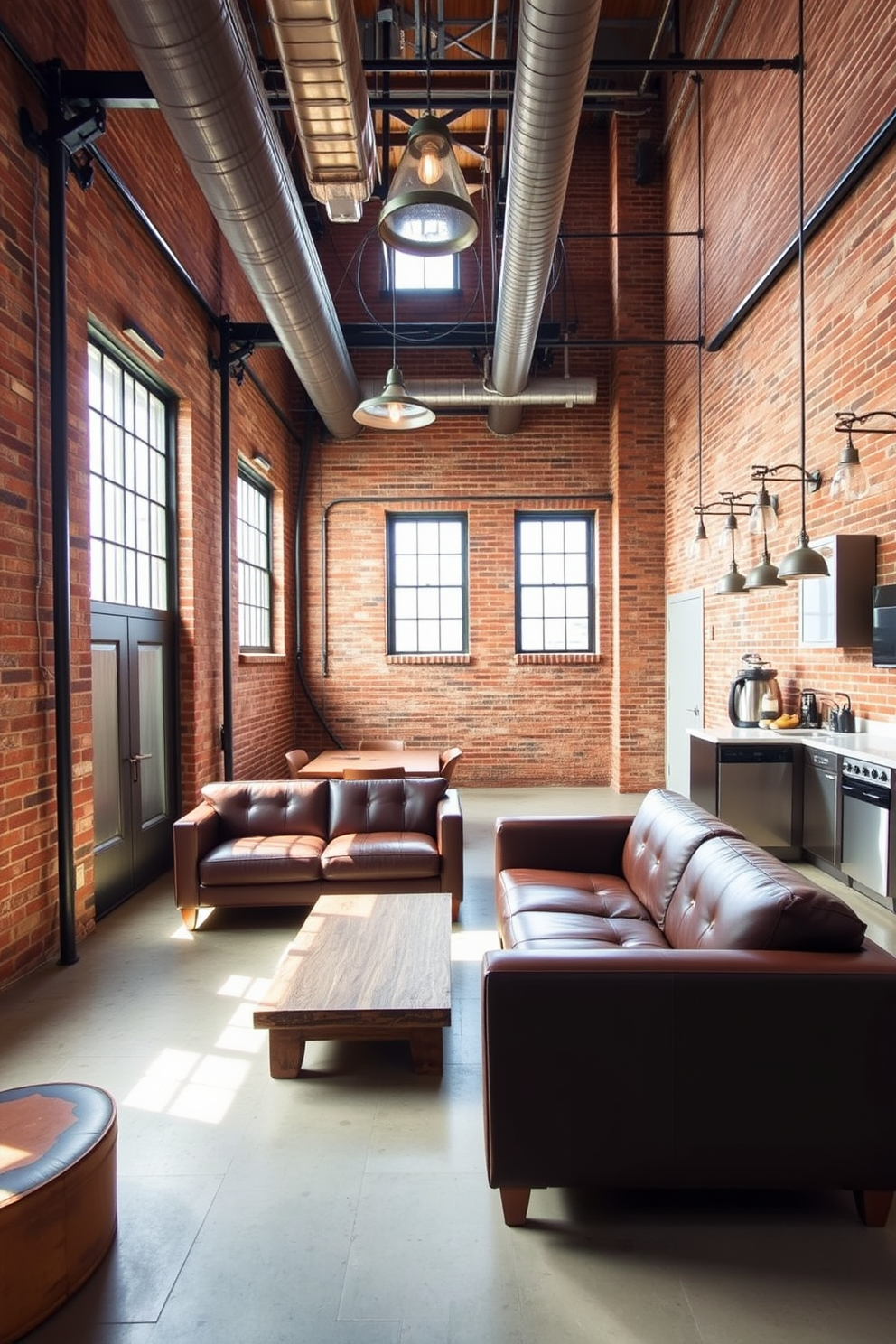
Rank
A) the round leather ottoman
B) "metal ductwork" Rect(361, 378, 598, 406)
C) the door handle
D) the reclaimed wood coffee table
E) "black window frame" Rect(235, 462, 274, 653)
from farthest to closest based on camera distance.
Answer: "metal ductwork" Rect(361, 378, 598, 406) < "black window frame" Rect(235, 462, 274, 653) < the door handle < the reclaimed wood coffee table < the round leather ottoman

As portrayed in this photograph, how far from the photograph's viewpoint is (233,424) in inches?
254

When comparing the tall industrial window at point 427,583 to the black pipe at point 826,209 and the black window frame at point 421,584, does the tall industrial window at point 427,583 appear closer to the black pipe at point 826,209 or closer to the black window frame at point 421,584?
the black window frame at point 421,584

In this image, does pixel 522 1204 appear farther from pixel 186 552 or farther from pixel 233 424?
pixel 233 424

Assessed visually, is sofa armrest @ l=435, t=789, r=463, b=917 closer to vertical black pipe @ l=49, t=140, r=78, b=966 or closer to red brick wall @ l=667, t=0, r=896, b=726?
vertical black pipe @ l=49, t=140, r=78, b=966

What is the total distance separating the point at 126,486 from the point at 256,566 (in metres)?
2.91

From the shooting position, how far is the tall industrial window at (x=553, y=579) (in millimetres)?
8633

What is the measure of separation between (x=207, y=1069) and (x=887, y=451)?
424 centimetres

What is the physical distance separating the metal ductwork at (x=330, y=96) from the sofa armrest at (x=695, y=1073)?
3.53 m

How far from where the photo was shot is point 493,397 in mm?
7711

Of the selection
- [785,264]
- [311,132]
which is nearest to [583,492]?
[785,264]

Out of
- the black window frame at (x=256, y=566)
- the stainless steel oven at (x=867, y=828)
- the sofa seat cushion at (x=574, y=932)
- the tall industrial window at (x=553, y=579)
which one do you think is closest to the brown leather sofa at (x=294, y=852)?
the sofa seat cushion at (x=574, y=932)

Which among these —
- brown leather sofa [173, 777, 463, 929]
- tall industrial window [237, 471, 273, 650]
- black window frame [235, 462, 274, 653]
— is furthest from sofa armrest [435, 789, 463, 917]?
tall industrial window [237, 471, 273, 650]

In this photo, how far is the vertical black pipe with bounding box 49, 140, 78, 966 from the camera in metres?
3.50

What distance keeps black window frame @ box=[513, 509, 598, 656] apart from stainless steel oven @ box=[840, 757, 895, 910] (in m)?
4.68
